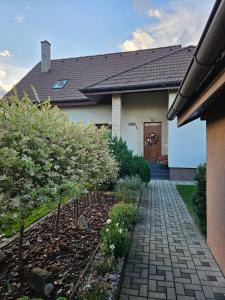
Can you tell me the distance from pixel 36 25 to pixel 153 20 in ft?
17.5

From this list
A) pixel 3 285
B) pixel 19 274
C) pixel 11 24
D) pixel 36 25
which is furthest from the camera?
pixel 36 25

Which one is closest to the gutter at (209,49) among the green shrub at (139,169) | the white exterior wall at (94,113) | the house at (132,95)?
the green shrub at (139,169)

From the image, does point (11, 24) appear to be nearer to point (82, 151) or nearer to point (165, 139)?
point (82, 151)

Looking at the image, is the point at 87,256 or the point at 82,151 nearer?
the point at 87,256

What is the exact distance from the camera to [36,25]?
1016cm

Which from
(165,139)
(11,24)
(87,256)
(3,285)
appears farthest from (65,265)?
(165,139)

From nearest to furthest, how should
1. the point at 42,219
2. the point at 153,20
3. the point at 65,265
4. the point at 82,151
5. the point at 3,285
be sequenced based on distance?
the point at 3,285 → the point at 65,265 → the point at 82,151 → the point at 42,219 → the point at 153,20

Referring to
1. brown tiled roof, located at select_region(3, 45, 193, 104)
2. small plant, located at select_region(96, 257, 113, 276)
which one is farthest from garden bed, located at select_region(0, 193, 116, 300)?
brown tiled roof, located at select_region(3, 45, 193, 104)

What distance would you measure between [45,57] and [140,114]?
909cm

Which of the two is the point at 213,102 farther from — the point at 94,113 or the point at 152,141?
the point at 94,113

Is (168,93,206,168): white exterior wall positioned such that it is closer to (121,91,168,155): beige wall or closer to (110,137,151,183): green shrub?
(121,91,168,155): beige wall

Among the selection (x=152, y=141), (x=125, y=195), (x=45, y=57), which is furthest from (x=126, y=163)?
(x=45, y=57)

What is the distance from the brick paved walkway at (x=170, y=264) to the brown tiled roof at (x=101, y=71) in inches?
307

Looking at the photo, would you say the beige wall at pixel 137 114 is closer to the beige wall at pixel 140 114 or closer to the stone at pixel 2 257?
the beige wall at pixel 140 114
